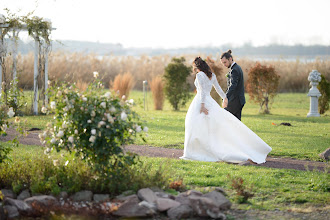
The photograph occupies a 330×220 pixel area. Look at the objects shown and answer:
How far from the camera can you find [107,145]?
18.0 feet

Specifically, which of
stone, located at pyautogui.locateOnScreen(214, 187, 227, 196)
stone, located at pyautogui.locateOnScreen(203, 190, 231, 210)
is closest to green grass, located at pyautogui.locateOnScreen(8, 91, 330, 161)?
stone, located at pyautogui.locateOnScreen(214, 187, 227, 196)

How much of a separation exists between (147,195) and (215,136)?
3323 mm

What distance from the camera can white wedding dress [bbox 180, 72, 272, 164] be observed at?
27.1 feet

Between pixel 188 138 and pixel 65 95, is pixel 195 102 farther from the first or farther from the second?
pixel 65 95

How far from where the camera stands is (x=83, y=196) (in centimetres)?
548

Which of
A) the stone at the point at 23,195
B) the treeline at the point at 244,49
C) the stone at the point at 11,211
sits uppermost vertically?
the treeline at the point at 244,49

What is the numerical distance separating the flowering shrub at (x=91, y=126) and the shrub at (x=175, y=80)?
13.8 metres

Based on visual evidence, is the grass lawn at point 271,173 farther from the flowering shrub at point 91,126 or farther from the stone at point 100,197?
the stone at point 100,197

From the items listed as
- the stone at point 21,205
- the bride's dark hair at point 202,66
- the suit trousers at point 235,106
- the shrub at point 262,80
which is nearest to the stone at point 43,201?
the stone at point 21,205

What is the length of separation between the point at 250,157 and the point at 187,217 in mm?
3312

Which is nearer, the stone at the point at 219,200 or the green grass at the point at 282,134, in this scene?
the stone at the point at 219,200

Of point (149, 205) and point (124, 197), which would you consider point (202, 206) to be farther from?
point (124, 197)

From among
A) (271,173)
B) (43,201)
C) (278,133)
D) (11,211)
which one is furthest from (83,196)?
(278,133)

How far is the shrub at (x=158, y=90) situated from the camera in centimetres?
1938
